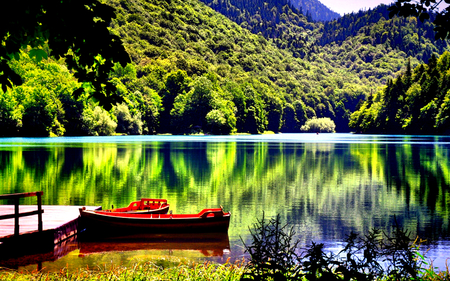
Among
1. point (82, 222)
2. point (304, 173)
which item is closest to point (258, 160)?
point (304, 173)

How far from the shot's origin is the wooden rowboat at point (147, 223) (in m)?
18.2

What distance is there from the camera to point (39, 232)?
1586 centimetres

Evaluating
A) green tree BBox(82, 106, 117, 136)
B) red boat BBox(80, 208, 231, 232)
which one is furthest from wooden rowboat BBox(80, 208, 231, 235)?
green tree BBox(82, 106, 117, 136)

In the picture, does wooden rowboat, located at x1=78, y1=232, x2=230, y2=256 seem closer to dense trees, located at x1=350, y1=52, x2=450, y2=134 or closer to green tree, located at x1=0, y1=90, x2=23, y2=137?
green tree, located at x1=0, y1=90, x2=23, y2=137

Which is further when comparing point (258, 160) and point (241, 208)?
point (258, 160)

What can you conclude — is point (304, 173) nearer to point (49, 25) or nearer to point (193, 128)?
point (49, 25)

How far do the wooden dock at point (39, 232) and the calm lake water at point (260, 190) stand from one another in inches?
29.0

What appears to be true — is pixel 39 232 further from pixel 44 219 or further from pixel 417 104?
pixel 417 104

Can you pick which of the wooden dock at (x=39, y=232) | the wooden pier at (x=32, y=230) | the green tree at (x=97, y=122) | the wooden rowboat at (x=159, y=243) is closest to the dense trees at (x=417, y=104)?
the green tree at (x=97, y=122)

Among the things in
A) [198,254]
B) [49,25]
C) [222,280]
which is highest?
[49,25]

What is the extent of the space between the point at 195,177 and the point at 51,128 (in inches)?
3575

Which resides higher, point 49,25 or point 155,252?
point 49,25

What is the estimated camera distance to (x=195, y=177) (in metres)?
38.9

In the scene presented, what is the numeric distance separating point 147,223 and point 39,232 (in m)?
4.14
